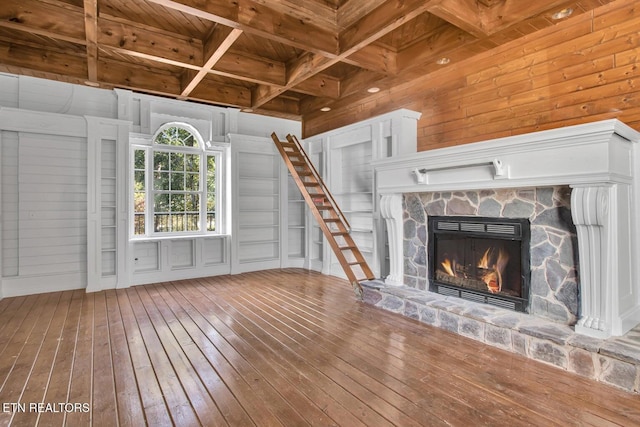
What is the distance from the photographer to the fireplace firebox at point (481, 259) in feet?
10.2

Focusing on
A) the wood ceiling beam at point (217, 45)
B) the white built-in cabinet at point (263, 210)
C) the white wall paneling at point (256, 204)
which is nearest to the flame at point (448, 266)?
the wood ceiling beam at point (217, 45)

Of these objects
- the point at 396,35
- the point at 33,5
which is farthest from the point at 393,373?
the point at 33,5

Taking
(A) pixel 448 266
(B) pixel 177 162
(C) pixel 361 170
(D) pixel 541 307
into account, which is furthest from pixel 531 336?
(B) pixel 177 162

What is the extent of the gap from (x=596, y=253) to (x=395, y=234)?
2.02 m

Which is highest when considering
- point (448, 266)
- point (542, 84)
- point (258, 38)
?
point (258, 38)

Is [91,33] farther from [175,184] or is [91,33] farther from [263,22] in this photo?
[175,184]

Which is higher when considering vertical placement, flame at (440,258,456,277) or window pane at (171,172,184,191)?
window pane at (171,172,184,191)

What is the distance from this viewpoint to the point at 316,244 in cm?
653

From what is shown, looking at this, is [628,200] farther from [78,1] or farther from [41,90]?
[41,90]

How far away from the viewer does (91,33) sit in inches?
132

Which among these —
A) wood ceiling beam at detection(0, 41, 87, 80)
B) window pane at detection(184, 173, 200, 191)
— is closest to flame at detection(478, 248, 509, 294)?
window pane at detection(184, 173, 200, 191)

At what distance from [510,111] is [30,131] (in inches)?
244

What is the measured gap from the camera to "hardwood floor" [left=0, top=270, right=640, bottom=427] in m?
1.98

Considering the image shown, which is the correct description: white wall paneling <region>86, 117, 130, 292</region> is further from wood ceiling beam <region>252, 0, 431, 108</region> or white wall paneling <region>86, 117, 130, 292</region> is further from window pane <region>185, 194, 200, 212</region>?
wood ceiling beam <region>252, 0, 431, 108</region>
